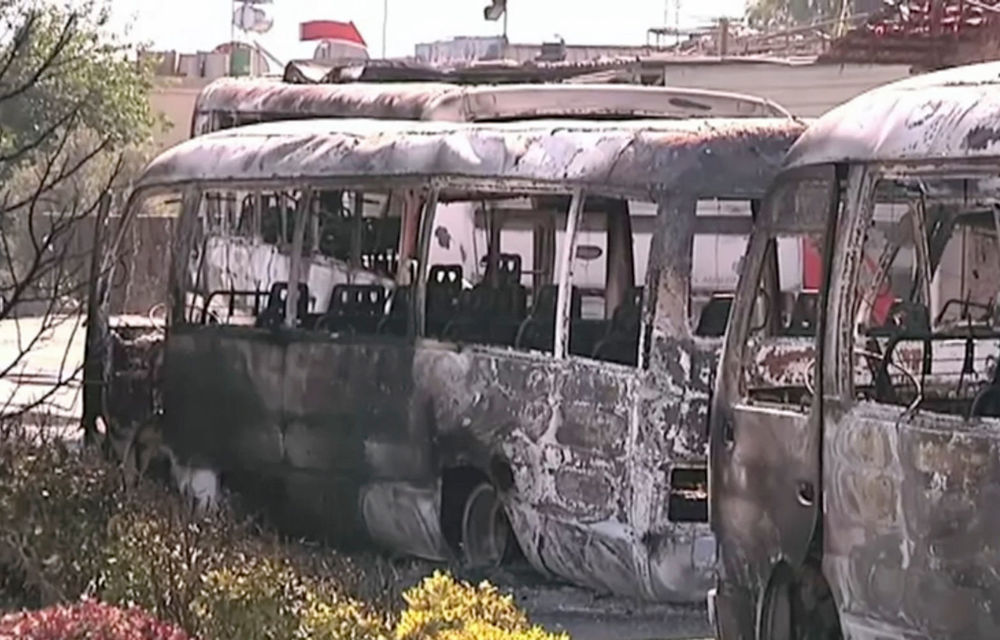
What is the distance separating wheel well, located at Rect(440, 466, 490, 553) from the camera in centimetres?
1197

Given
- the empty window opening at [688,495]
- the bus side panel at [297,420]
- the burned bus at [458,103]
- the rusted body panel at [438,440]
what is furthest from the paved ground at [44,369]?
the burned bus at [458,103]

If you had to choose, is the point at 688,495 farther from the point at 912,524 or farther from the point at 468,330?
the point at 912,524

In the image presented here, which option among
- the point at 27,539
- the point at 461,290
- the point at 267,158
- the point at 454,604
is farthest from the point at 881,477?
the point at 267,158

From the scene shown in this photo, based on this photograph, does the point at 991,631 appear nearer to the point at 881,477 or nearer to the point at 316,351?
the point at 881,477

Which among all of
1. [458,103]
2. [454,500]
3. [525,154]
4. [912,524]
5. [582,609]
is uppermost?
[458,103]

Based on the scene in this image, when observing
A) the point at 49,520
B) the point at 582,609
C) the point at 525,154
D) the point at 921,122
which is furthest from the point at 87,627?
the point at 525,154

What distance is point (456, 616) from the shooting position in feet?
20.9

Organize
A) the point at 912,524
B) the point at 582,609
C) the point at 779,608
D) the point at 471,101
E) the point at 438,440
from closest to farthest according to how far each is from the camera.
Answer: the point at 912,524 < the point at 779,608 < the point at 582,609 < the point at 438,440 < the point at 471,101

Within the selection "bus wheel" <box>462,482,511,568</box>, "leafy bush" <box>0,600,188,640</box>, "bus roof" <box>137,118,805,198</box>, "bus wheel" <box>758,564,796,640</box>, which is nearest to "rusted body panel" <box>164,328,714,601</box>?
"bus wheel" <box>462,482,511,568</box>

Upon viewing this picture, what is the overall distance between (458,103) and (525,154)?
20.0ft

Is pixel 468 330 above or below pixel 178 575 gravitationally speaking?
above

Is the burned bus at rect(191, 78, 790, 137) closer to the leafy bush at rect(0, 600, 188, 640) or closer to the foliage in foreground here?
the foliage in foreground

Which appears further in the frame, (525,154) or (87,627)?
(525,154)

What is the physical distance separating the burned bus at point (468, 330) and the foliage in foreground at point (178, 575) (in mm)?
1472
